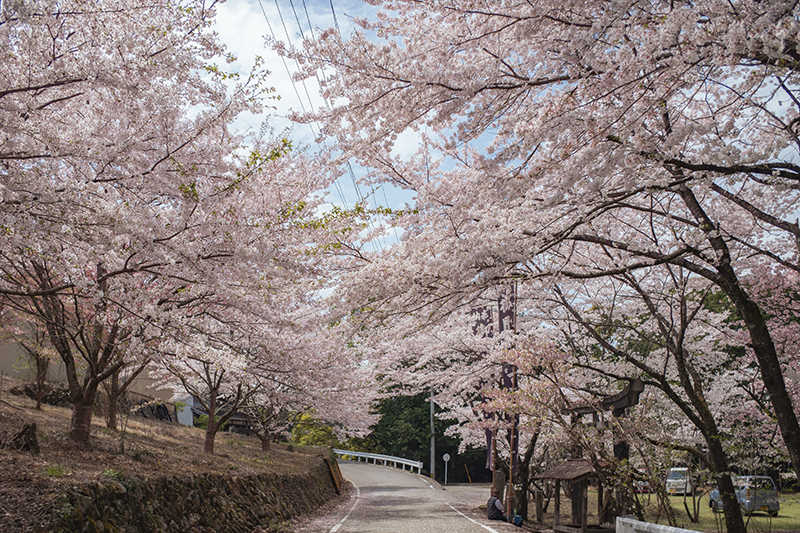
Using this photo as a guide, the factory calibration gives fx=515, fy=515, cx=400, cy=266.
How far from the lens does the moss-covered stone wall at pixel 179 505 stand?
5.19 meters

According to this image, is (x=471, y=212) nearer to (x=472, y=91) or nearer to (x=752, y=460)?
(x=472, y=91)

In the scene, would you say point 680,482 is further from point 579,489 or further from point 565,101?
point 565,101

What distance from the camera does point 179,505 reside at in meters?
7.39

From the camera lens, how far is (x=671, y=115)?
7.03 metres

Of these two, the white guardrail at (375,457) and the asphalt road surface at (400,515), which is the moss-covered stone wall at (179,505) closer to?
the asphalt road surface at (400,515)

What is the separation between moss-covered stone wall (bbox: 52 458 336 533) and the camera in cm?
519

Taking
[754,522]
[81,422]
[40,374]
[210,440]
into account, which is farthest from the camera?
[754,522]

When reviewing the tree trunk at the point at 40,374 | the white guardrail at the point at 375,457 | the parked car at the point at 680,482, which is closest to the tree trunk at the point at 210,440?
the tree trunk at the point at 40,374

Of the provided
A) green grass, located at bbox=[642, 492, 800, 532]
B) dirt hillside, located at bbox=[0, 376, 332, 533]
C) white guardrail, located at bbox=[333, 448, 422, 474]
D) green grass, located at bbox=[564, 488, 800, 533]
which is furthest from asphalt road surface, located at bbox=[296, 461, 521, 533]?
white guardrail, located at bbox=[333, 448, 422, 474]

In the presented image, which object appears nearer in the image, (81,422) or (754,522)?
(81,422)

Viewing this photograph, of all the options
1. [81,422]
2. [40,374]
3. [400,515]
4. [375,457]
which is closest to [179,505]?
[81,422]

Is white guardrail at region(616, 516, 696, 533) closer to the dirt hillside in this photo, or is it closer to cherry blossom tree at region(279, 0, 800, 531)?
cherry blossom tree at region(279, 0, 800, 531)

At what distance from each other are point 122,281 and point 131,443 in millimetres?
4628

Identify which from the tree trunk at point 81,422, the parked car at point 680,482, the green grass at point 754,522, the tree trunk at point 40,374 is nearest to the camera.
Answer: the tree trunk at point 81,422
